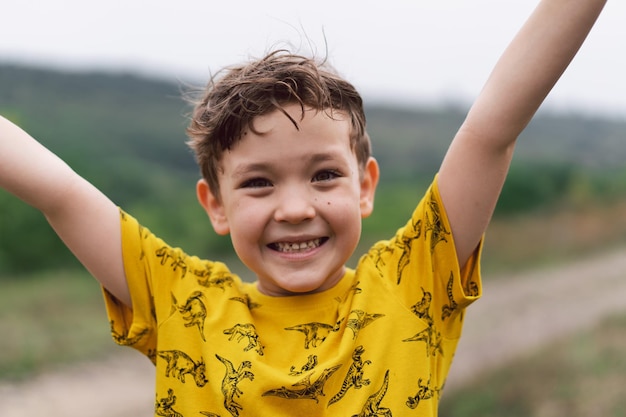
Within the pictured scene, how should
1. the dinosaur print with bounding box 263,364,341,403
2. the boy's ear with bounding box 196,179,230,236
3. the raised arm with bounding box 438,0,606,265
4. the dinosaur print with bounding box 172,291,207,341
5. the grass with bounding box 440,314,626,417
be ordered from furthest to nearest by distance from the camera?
the grass with bounding box 440,314,626,417 → the boy's ear with bounding box 196,179,230,236 → the dinosaur print with bounding box 172,291,207,341 → the dinosaur print with bounding box 263,364,341,403 → the raised arm with bounding box 438,0,606,265

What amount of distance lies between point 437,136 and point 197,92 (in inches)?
195

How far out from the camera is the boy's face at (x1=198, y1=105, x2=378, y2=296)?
1.38 meters

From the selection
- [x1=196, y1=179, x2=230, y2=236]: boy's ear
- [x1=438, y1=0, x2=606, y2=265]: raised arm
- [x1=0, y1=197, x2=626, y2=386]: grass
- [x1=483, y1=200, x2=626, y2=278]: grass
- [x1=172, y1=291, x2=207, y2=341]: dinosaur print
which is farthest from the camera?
[x1=483, y1=200, x2=626, y2=278]: grass

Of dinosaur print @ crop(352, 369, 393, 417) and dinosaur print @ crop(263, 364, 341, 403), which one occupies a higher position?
dinosaur print @ crop(263, 364, 341, 403)

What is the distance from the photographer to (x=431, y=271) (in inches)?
54.7

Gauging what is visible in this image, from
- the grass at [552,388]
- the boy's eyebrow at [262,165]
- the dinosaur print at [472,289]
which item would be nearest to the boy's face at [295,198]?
the boy's eyebrow at [262,165]

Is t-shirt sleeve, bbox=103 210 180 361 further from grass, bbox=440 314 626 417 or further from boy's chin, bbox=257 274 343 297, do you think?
grass, bbox=440 314 626 417

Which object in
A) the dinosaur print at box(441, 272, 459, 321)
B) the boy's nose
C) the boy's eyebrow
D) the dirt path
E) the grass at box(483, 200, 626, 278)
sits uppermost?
the grass at box(483, 200, 626, 278)

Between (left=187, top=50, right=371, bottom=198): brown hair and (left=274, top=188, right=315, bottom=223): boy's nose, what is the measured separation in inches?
5.5

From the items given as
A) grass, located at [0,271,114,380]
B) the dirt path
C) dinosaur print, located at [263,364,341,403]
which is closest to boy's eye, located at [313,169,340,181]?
dinosaur print, located at [263,364,341,403]

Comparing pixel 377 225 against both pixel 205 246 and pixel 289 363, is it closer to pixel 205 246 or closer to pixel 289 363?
pixel 205 246

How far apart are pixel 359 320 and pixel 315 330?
3.6 inches

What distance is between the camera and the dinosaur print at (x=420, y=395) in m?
1.34

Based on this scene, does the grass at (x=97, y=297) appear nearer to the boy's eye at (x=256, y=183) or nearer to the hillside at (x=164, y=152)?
the hillside at (x=164, y=152)
